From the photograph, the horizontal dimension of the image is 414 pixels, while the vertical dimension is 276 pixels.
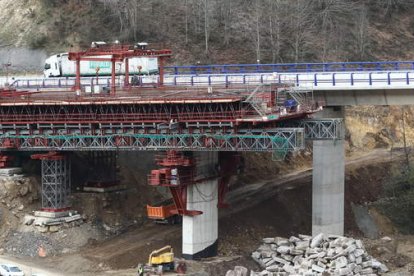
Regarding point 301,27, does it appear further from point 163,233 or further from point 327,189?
point 163,233

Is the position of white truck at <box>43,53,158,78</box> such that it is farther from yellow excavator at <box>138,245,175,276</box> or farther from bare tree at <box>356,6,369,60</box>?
bare tree at <box>356,6,369,60</box>

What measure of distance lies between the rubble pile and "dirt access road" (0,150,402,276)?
3.46m

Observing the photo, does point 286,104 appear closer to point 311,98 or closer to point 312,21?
point 311,98

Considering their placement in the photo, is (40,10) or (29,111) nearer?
(29,111)

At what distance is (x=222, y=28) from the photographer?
328 ft

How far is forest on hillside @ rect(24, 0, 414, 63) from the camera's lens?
94125 mm

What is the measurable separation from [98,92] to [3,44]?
40162mm

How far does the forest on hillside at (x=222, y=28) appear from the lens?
94.1 m

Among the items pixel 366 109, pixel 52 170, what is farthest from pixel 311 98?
pixel 366 109

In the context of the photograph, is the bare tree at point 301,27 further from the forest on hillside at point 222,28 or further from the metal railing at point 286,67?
the metal railing at point 286,67

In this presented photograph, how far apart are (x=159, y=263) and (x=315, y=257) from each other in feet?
35.7

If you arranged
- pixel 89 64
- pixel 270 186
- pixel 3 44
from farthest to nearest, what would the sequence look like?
pixel 3 44
pixel 89 64
pixel 270 186

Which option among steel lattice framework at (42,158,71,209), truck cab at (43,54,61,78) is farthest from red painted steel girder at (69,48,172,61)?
truck cab at (43,54,61,78)

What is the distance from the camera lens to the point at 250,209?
63.5 meters
